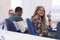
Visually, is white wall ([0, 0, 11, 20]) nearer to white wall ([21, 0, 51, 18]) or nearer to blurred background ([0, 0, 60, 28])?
blurred background ([0, 0, 60, 28])

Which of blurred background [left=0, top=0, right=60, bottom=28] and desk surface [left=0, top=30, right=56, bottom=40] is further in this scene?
blurred background [left=0, top=0, right=60, bottom=28]

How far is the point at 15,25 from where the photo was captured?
293cm

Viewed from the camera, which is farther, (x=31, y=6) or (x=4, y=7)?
(x=4, y=7)

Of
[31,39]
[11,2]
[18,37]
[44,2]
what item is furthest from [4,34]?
[11,2]

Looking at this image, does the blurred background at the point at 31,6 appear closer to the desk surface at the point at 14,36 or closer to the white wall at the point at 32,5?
the white wall at the point at 32,5

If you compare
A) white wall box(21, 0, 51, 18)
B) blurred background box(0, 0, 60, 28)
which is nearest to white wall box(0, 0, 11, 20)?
blurred background box(0, 0, 60, 28)

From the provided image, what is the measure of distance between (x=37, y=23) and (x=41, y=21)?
0.19 m

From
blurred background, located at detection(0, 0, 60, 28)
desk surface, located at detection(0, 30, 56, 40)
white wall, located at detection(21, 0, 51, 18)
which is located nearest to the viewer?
desk surface, located at detection(0, 30, 56, 40)

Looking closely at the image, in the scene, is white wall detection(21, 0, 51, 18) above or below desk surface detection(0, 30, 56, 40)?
above

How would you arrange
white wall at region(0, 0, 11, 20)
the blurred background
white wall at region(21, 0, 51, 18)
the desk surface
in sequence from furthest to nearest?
1. white wall at region(0, 0, 11, 20)
2. white wall at region(21, 0, 51, 18)
3. the blurred background
4. the desk surface

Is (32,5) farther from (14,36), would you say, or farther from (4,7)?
(14,36)

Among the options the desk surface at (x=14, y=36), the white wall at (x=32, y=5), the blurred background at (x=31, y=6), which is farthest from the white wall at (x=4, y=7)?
the desk surface at (x=14, y=36)

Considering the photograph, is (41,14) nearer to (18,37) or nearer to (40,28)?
(40,28)

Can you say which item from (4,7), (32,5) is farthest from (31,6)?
(4,7)
